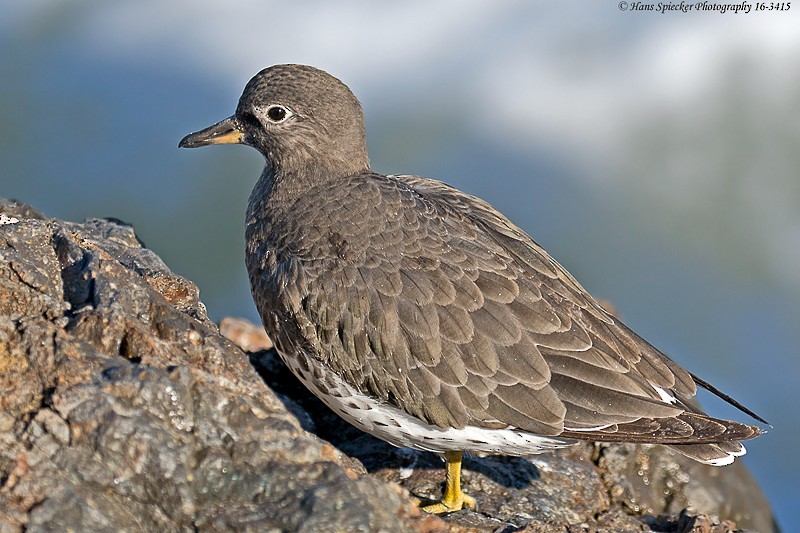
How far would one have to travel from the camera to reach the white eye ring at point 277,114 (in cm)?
614

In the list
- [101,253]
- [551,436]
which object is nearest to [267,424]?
[101,253]

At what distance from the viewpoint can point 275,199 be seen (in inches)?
237

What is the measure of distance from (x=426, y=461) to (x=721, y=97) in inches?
411

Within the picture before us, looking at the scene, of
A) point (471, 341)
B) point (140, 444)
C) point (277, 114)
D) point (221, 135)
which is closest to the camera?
point (140, 444)

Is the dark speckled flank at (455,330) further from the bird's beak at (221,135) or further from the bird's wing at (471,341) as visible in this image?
the bird's beak at (221,135)

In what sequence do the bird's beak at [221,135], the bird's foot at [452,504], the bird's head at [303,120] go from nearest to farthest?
the bird's foot at [452,504] < the bird's head at [303,120] < the bird's beak at [221,135]

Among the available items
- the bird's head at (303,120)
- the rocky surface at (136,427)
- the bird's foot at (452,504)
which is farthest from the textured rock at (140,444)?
the bird's head at (303,120)

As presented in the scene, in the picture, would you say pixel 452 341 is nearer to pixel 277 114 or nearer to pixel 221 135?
pixel 277 114

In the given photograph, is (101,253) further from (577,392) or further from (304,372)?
(577,392)

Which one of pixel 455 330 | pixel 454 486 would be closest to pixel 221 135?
pixel 455 330

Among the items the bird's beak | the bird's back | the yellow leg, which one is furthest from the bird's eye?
the yellow leg

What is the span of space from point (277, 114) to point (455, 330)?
1.99 meters

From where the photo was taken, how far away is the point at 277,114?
6.16 metres

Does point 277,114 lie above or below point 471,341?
above
